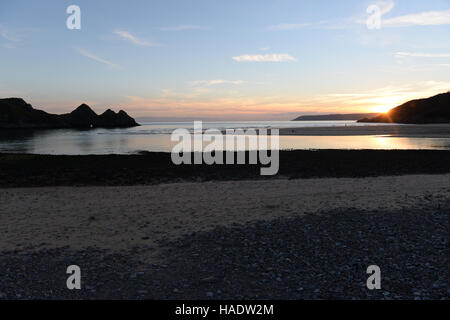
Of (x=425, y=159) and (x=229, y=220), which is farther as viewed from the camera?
(x=425, y=159)

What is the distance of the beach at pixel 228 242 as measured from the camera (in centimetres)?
805

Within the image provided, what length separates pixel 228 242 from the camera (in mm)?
11062

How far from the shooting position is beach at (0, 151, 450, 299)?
26.4ft

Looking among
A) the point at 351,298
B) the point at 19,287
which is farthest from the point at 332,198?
the point at 19,287

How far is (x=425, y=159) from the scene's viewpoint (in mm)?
34156

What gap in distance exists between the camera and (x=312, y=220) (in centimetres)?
1333

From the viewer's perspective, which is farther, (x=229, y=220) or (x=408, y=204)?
(x=408, y=204)

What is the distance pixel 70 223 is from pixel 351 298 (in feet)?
37.3

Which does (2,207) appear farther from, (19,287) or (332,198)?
(332,198)

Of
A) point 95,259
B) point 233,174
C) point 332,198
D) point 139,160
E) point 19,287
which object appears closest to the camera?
point 19,287

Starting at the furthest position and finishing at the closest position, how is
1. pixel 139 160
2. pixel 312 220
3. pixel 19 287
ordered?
pixel 139 160, pixel 312 220, pixel 19 287

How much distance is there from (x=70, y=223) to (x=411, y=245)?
1303cm

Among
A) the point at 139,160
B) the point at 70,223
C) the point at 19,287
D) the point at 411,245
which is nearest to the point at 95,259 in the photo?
the point at 19,287
